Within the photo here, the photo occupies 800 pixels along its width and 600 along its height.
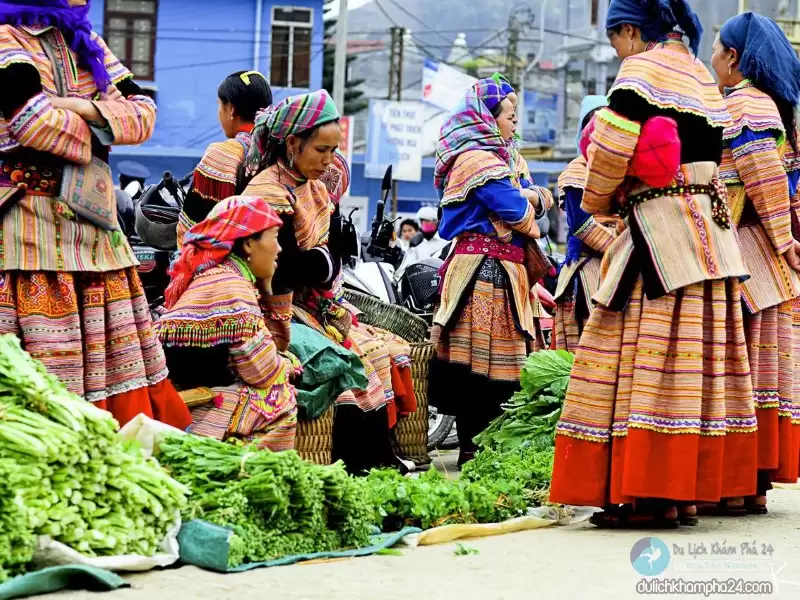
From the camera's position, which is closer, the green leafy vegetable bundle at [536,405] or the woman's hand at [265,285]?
the woman's hand at [265,285]

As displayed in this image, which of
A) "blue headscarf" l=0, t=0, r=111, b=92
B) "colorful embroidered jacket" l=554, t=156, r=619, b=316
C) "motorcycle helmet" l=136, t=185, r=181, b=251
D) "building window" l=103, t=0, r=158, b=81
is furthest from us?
"building window" l=103, t=0, r=158, b=81

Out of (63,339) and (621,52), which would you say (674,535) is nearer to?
(621,52)

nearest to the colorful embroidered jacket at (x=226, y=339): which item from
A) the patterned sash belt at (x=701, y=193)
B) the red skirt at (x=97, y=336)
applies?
the red skirt at (x=97, y=336)

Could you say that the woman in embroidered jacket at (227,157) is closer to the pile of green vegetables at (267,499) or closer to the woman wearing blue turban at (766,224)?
the woman wearing blue turban at (766,224)

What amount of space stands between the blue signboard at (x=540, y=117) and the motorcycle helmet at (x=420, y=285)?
48661 millimetres

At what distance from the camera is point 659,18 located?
20.4 feet

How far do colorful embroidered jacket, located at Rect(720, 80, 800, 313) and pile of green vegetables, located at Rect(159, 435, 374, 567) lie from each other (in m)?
2.42

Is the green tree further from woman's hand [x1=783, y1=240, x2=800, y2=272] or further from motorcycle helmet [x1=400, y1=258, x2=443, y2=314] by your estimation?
woman's hand [x1=783, y1=240, x2=800, y2=272]

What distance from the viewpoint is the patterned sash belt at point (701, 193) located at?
6.04 metres

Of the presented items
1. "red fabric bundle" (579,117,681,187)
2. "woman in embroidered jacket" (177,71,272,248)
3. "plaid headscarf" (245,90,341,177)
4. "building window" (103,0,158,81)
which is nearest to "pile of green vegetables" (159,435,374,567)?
"red fabric bundle" (579,117,681,187)

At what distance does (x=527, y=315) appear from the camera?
8695 millimetres

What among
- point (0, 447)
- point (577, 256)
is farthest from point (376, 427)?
point (0, 447)

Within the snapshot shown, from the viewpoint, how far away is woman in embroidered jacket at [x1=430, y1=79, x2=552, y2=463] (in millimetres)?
8578

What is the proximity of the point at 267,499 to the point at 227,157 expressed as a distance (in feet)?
9.93
